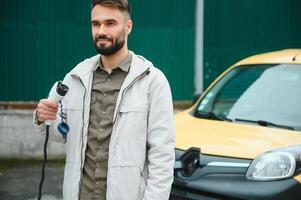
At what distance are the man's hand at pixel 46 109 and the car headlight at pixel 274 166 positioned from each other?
6.07 feet

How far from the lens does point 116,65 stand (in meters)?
2.81

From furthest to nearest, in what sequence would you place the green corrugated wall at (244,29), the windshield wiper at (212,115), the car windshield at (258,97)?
the green corrugated wall at (244,29) < the windshield wiper at (212,115) < the car windshield at (258,97)

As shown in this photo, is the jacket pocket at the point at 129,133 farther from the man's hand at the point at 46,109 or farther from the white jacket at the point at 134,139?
the man's hand at the point at 46,109

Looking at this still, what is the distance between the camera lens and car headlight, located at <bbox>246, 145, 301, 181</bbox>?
4.08 metres

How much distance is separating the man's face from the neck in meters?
0.04

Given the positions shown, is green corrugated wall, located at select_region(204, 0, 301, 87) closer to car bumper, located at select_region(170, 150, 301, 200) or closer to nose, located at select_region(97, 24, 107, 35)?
car bumper, located at select_region(170, 150, 301, 200)

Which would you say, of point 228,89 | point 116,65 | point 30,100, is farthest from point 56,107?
point 30,100

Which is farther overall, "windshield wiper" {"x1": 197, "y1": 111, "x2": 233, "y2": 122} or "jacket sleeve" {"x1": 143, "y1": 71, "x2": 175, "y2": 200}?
"windshield wiper" {"x1": 197, "y1": 111, "x2": 233, "y2": 122}

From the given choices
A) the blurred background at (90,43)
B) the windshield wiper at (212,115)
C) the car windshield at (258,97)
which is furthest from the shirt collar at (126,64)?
the blurred background at (90,43)

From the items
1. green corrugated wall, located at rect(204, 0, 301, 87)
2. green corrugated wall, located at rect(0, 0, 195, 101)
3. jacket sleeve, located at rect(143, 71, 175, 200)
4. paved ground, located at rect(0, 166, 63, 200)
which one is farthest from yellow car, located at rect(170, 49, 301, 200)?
green corrugated wall, located at rect(204, 0, 301, 87)

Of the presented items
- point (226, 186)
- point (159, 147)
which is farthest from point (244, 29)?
point (159, 147)

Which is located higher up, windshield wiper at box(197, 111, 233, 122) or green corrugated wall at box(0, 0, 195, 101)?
green corrugated wall at box(0, 0, 195, 101)

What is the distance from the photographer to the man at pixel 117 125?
2.68 metres

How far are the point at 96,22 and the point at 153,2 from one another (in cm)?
641
